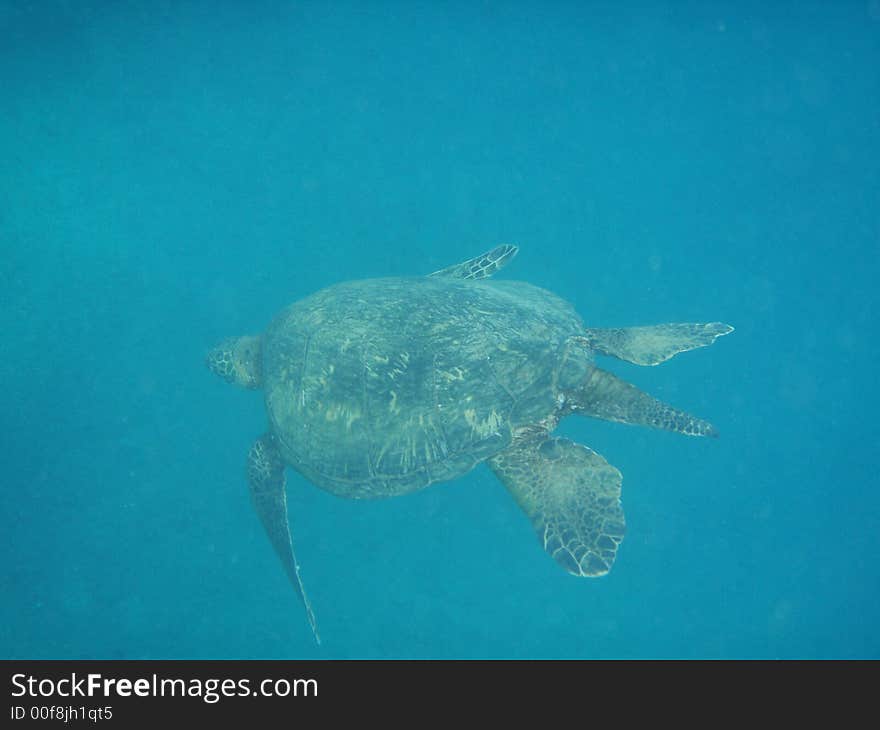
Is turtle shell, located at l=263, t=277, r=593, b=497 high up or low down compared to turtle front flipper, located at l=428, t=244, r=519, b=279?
down

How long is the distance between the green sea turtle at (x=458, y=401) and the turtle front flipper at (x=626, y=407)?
0.01 m

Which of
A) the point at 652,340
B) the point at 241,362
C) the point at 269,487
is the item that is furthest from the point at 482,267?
the point at 269,487

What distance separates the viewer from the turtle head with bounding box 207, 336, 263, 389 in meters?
6.32

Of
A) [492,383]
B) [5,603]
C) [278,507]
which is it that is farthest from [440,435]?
[5,603]

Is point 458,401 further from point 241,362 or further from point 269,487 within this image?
point 241,362

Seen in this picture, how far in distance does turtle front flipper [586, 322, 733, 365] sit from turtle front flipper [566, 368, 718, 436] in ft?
1.08

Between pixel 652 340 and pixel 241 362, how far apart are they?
533cm

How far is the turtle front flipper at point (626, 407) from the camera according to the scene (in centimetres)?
439

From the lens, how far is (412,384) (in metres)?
4.17

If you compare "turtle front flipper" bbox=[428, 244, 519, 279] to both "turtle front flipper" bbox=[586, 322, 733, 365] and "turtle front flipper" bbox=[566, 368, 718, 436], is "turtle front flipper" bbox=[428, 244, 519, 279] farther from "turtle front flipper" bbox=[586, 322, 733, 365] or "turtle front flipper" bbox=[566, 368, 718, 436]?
"turtle front flipper" bbox=[566, 368, 718, 436]

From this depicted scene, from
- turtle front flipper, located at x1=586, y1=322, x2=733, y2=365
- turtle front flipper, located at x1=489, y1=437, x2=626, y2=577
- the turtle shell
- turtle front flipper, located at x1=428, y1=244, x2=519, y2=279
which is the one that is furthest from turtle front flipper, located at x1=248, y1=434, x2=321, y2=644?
turtle front flipper, located at x1=586, y1=322, x2=733, y2=365

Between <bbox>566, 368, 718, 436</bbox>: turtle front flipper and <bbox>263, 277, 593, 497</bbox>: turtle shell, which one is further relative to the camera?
<bbox>566, 368, 718, 436</bbox>: turtle front flipper

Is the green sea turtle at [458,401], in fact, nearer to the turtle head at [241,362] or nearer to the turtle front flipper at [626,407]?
the turtle front flipper at [626,407]

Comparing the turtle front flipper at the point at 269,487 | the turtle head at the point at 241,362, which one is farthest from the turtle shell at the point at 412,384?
the turtle head at the point at 241,362
